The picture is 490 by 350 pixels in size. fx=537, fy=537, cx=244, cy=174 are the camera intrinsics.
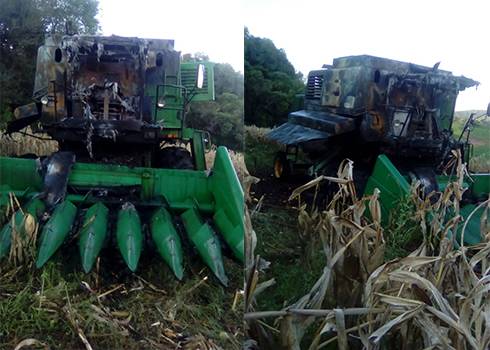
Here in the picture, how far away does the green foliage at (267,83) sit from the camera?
121 cm

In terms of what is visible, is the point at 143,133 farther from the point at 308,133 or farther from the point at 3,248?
the point at 308,133

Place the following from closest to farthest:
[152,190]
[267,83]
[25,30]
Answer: [267,83]
[25,30]
[152,190]

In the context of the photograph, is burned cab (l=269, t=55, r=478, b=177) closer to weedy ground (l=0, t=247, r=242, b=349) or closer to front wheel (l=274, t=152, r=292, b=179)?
front wheel (l=274, t=152, r=292, b=179)

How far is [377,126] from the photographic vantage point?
1408 mm

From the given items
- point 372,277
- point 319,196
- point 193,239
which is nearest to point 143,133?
point 193,239

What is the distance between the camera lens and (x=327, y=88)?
1319mm

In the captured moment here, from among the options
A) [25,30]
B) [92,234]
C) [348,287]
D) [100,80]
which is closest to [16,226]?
[92,234]

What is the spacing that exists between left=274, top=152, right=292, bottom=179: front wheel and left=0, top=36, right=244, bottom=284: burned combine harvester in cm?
25

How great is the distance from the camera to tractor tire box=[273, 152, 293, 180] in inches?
51.9

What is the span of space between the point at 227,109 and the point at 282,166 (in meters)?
0.20

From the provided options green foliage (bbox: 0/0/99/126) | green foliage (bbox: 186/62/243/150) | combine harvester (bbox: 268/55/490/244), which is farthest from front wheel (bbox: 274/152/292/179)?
green foliage (bbox: 0/0/99/126)

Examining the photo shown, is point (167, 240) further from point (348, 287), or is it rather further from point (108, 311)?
point (348, 287)

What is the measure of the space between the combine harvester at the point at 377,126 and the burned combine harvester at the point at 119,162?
0.29 meters

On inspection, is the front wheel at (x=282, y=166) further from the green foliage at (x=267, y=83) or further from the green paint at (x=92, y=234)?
the green paint at (x=92, y=234)
